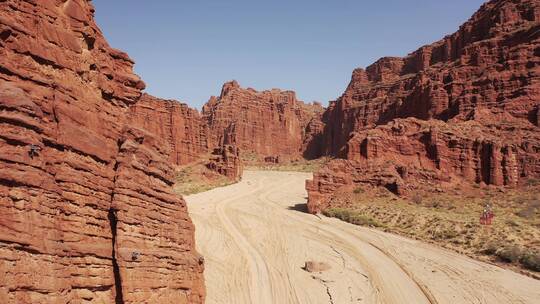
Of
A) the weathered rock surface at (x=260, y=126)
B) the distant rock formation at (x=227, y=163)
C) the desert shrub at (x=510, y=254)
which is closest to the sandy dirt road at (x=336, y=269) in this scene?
the desert shrub at (x=510, y=254)

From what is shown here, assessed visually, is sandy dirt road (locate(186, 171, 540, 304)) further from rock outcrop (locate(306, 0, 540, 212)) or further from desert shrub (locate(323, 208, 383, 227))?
rock outcrop (locate(306, 0, 540, 212))

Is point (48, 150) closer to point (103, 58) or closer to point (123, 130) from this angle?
point (123, 130)

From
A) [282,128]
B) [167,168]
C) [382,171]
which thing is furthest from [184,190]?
[282,128]

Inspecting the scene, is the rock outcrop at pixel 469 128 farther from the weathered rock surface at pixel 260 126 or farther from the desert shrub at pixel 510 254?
the weathered rock surface at pixel 260 126

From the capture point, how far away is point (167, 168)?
12867mm

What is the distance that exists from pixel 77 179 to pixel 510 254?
2253cm

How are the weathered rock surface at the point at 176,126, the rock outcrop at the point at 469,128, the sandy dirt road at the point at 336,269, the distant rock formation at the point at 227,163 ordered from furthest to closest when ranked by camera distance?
the weathered rock surface at the point at 176,126 < the distant rock formation at the point at 227,163 < the rock outcrop at the point at 469,128 < the sandy dirt road at the point at 336,269

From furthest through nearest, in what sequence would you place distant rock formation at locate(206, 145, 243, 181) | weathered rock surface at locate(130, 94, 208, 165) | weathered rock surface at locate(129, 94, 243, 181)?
weathered rock surface at locate(130, 94, 208, 165), weathered rock surface at locate(129, 94, 243, 181), distant rock formation at locate(206, 145, 243, 181)

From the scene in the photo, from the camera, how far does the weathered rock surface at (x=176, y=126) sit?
77562 mm

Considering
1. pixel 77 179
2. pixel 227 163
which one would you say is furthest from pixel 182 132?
pixel 77 179

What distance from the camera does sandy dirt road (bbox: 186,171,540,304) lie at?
17.4 metres

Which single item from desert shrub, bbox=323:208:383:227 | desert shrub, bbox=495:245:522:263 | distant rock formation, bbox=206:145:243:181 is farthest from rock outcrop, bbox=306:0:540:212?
distant rock formation, bbox=206:145:243:181

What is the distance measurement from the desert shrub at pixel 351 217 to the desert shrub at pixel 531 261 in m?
11.5

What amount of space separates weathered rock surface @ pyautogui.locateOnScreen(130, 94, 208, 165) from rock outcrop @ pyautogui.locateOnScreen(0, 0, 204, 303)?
216 feet
